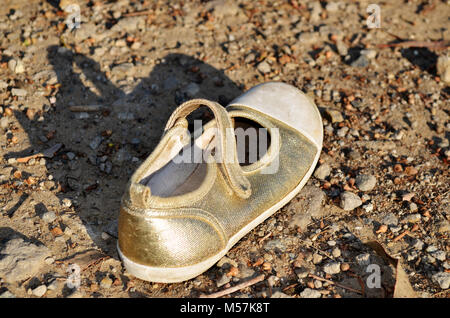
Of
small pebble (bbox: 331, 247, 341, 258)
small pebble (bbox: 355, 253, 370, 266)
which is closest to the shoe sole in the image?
small pebble (bbox: 331, 247, 341, 258)

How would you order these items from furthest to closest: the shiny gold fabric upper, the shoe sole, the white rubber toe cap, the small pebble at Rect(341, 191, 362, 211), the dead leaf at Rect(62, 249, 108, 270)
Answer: the white rubber toe cap → the small pebble at Rect(341, 191, 362, 211) → the dead leaf at Rect(62, 249, 108, 270) → the shoe sole → the shiny gold fabric upper

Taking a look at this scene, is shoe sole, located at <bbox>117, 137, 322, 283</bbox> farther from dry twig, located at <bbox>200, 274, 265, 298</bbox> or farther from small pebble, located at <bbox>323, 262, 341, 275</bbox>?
small pebble, located at <bbox>323, 262, 341, 275</bbox>

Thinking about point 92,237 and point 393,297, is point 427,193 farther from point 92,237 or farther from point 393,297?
point 92,237

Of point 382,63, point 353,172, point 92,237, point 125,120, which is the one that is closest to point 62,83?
point 125,120

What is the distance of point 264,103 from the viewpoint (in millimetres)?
3463

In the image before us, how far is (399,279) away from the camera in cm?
283

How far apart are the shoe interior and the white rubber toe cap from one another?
0.18 meters

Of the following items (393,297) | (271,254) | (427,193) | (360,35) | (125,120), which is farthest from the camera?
(360,35)

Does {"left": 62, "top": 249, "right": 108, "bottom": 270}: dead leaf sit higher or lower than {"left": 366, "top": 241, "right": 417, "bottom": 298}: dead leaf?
higher

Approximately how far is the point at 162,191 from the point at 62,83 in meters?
1.71

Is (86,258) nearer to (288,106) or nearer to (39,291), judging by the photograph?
(39,291)

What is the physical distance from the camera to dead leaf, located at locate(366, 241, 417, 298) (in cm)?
278

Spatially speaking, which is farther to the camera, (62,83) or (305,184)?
(62,83)

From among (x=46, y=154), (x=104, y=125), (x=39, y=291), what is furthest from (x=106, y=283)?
(x=104, y=125)
